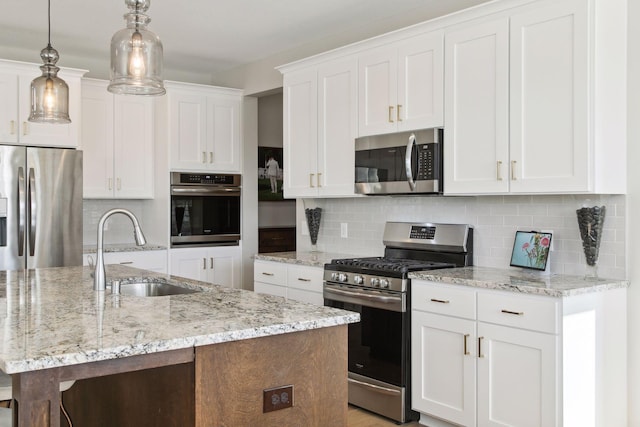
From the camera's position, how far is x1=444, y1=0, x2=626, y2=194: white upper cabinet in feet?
9.76

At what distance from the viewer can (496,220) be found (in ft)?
12.2

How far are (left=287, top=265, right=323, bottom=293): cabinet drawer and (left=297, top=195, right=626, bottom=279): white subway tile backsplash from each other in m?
0.56


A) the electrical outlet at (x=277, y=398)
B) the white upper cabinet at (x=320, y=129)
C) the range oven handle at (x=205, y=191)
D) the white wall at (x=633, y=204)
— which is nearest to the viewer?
the electrical outlet at (x=277, y=398)

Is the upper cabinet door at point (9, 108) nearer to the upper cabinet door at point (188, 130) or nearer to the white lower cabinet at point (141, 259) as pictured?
the white lower cabinet at point (141, 259)

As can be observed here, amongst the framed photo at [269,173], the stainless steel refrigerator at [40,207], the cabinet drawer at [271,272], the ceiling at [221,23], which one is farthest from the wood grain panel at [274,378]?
the framed photo at [269,173]

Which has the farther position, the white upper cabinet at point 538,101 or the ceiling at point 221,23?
the ceiling at point 221,23

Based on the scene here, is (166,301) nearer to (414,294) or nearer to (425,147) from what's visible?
(414,294)

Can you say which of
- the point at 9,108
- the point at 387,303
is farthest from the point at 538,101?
the point at 9,108

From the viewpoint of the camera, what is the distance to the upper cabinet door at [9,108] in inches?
186

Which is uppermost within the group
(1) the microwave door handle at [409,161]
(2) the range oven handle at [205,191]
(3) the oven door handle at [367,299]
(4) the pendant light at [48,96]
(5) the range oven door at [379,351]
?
(4) the pendant light at [48,96]

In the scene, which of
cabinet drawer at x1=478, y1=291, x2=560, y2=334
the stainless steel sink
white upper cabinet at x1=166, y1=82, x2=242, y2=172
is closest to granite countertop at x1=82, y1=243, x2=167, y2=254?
white upper cabinet at x1=166, y1=82, x2=242, y2=172

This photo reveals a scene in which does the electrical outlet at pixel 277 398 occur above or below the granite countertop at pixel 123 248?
below

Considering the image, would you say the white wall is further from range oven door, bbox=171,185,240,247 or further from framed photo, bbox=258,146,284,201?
framed photo, bbox=258,146,284,201

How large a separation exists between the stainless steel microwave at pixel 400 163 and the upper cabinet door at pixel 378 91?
8 cm
